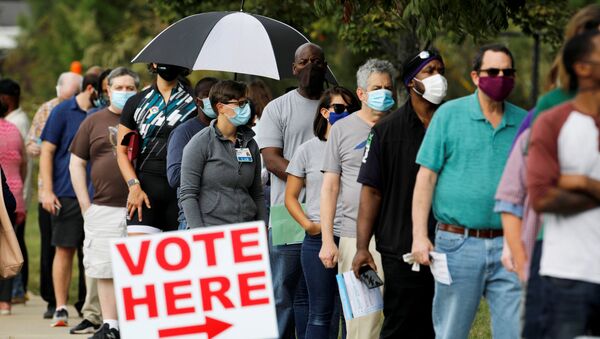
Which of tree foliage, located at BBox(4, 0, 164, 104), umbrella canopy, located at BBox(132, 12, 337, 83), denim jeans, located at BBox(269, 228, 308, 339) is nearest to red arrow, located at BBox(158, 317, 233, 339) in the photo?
denim jeans, located at BBox(269, 228, 308, 339)

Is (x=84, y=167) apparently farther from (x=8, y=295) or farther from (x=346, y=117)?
(x=346, y=117)

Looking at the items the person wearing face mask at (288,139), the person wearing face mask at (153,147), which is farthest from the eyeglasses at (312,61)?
the person wearing face mask at (153,147)

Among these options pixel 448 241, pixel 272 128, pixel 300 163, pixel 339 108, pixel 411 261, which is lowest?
pixel 411 261

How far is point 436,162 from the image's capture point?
745 cm

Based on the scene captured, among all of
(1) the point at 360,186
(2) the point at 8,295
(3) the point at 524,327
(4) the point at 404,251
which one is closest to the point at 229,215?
(1) the point at 360,186

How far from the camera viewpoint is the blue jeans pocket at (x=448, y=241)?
7.39 metres

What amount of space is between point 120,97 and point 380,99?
3355mm

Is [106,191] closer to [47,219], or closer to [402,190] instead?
[47,219]

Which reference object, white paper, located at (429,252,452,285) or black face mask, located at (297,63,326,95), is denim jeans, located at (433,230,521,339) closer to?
white paper, located at (429,252,452,285)

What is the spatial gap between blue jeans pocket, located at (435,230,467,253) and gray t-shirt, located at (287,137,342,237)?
188 centimetres

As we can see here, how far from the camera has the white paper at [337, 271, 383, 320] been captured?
8.30 meters

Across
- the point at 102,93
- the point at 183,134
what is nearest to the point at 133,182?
the point at 183,134

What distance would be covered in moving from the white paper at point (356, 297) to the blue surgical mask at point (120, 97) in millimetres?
3621

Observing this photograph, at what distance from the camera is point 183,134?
9805mm
